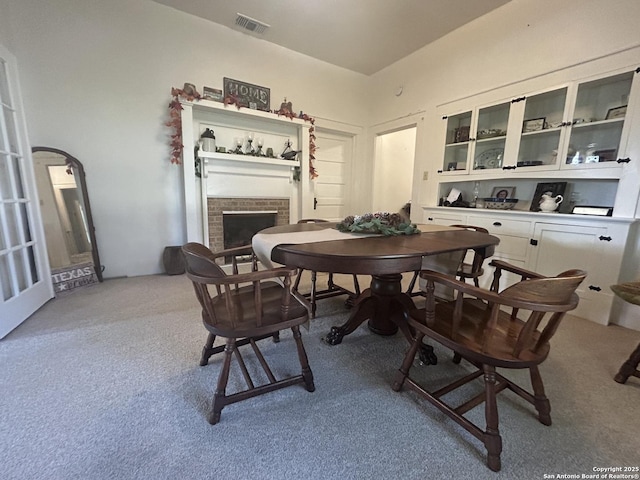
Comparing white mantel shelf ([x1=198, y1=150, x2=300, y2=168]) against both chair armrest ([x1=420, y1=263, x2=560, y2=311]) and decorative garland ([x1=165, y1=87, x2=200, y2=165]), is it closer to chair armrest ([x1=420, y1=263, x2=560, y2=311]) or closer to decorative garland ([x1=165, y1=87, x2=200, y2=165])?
decorative garland ([x1=165, y1=87, x2=200, y2=165])

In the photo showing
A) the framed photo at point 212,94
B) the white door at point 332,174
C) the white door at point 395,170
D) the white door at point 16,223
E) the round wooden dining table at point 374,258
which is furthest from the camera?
the white door at point 395,170

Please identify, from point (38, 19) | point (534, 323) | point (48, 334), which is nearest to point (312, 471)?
point (534, 323)

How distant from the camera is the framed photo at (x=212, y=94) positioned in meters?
3.33

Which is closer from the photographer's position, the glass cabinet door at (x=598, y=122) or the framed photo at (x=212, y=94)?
the glass cabinet door at (x=598, y=122)

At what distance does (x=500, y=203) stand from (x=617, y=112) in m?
1.14

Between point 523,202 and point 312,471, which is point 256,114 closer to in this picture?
point 523,202

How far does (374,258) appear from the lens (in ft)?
4.01

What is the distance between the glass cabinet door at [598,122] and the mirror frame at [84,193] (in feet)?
15.8

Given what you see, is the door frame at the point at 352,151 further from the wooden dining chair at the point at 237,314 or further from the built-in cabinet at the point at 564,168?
the wooden dining chair at the point at 237,314

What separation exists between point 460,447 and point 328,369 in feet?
2.40

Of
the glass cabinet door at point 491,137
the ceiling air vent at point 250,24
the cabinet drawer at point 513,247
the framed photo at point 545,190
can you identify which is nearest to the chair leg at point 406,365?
the cabinet drawer at point 513,247

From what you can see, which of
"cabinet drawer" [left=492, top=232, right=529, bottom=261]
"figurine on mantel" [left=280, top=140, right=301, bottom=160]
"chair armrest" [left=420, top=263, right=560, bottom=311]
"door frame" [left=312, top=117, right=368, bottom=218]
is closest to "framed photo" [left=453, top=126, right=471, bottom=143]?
"cabinet drawer" [left=492, top=232, right=529, bottom=261]

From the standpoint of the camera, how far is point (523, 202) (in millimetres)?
3016

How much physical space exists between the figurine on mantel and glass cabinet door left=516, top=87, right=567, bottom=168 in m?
2.76
